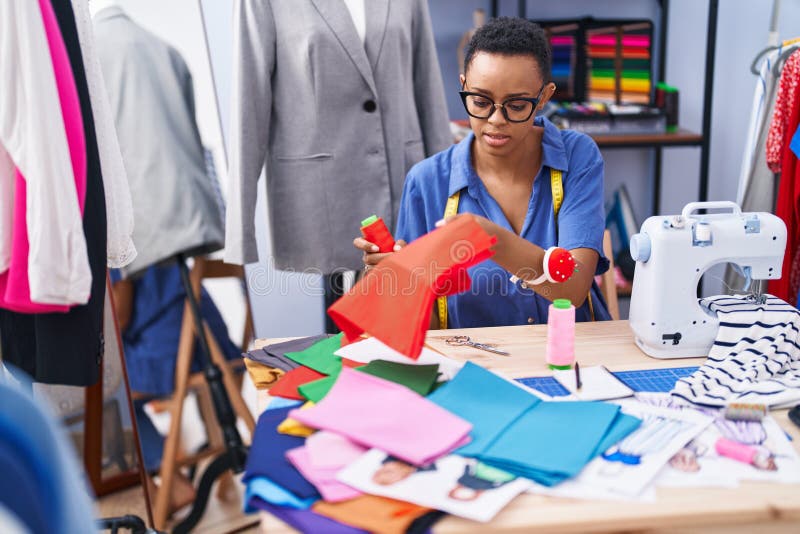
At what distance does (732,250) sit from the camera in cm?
156

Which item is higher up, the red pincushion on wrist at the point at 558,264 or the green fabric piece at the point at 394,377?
the red pincushion on wrist at the point at 558,264

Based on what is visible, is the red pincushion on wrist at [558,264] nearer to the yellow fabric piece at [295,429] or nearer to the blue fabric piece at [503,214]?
the blue fabric piece at [503,214]

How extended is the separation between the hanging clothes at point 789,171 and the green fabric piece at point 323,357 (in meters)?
1.76

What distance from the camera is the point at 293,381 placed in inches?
57.1

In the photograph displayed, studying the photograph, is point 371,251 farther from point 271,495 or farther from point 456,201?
point 271,495

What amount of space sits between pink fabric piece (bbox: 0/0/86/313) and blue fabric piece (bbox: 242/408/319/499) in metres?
0.63

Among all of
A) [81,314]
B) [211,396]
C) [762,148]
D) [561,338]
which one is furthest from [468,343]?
[762,148]

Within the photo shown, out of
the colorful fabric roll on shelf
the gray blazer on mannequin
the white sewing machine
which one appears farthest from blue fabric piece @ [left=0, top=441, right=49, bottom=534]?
the colorful fabric roll on shelf

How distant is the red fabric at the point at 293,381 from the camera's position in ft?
4.61

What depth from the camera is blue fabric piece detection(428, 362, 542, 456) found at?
122 cm

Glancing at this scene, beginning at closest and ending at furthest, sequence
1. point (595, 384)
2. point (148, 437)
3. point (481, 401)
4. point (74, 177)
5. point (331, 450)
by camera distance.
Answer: point (331, 450)
point (481, 401)
point (595, 384)
point (74, 177)
point (148, 437)

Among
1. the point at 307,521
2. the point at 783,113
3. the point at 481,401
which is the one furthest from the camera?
the point at 783,113

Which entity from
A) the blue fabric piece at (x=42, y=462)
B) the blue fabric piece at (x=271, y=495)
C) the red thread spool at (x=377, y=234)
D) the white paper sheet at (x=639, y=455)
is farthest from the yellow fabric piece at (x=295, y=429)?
the blue fabric piece at (x=42, y=462)

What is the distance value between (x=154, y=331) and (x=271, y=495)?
1614 mm
